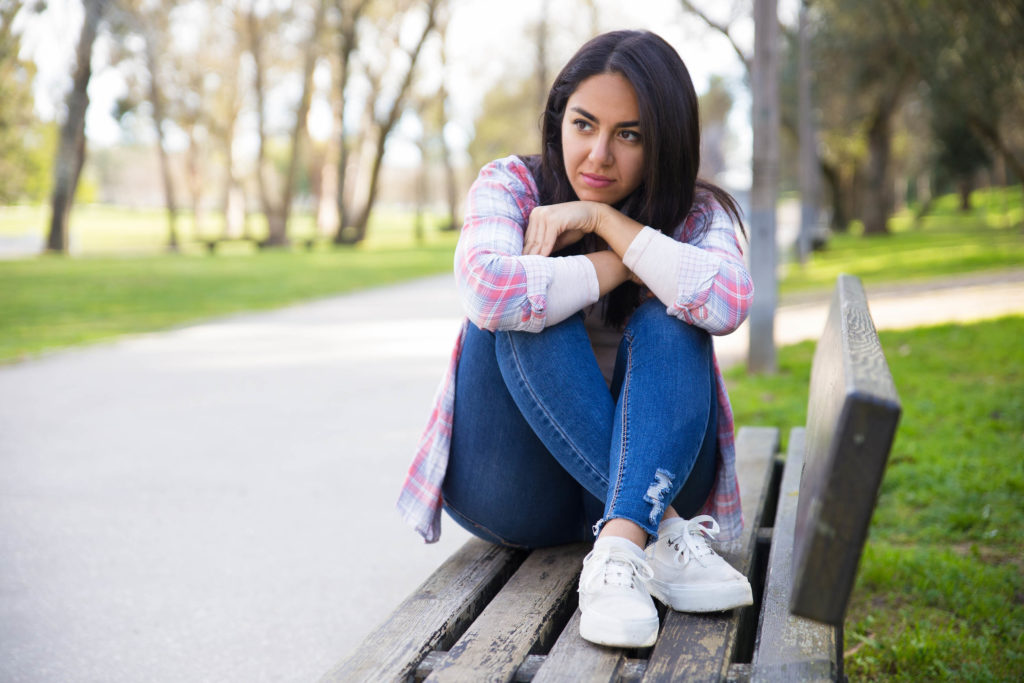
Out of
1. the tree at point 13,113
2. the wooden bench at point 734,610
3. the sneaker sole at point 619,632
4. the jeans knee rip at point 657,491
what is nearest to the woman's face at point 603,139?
the wooden bench at point 734,610

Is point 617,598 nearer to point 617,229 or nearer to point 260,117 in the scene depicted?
point 617,229

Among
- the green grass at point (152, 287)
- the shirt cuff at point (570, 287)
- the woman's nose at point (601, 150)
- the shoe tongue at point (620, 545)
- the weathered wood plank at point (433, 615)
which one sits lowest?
the green grass at point (152, 287)

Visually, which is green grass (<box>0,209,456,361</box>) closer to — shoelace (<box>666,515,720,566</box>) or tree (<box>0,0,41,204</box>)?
tree (<box>0,0,41,204</box>)

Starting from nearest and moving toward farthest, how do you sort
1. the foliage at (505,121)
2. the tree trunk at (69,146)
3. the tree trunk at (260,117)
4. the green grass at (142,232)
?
1. the tree trunk at (69,146)
2. the tree trunk at (260,117)
3. the green grass at (142,232)
4. the foliage at (505,121)

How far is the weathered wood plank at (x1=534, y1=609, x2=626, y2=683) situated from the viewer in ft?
5.39

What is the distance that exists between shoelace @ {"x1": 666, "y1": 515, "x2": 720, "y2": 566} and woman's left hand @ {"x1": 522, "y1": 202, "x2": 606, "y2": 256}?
72cm

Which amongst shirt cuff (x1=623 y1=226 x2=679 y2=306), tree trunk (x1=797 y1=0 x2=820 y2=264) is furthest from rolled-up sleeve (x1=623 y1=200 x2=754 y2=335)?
tree trunk (x1=797 y1=0 x2=820 y2=264)

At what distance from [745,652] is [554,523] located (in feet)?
1.71

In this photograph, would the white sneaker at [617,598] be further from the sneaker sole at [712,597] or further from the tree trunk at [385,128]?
the tree trunk at [385,128]

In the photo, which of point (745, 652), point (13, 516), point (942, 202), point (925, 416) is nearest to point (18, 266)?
point (13, 516)

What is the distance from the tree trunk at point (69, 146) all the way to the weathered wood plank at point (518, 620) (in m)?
20.2

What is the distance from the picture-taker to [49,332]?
31.2ft

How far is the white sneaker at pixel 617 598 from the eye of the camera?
1738mm

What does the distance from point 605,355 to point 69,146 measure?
22602mm
